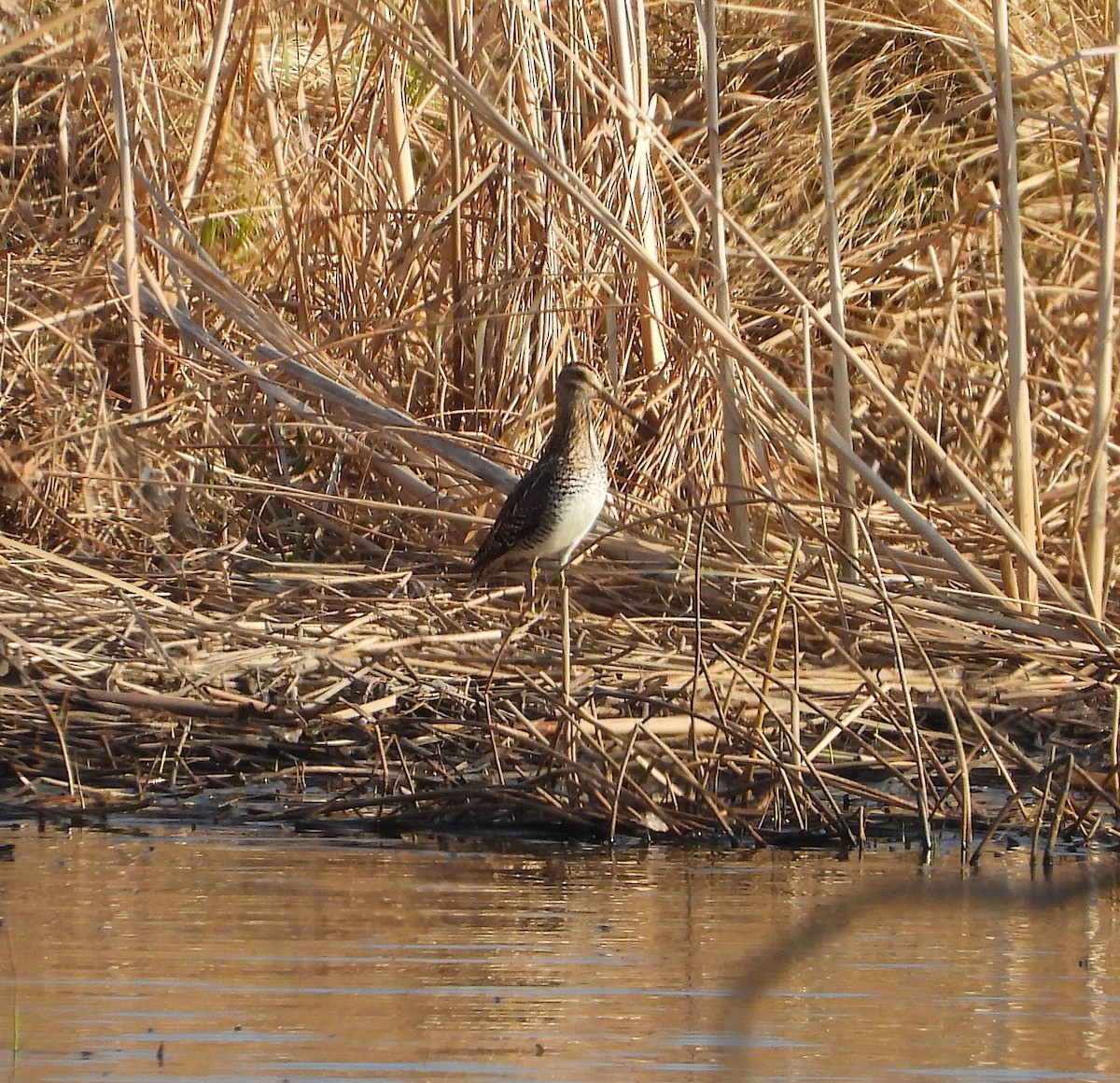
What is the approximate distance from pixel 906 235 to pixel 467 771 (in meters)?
4.29

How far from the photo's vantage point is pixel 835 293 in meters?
6.14

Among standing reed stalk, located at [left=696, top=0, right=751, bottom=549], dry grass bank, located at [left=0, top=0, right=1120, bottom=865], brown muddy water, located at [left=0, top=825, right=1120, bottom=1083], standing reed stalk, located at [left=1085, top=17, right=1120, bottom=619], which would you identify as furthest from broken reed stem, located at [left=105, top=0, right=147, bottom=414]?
standing reed stalk, located at [left=1085, top=17, right=1120, bottom=619]

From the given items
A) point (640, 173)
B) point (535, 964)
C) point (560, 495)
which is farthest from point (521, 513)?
point (535, 964)

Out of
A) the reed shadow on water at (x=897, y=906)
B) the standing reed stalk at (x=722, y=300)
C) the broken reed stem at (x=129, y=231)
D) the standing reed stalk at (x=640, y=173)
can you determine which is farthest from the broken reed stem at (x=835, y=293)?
the broken reed stem at (x=129, y=231)

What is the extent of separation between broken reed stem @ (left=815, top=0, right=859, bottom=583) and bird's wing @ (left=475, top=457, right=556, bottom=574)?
3.02 feet

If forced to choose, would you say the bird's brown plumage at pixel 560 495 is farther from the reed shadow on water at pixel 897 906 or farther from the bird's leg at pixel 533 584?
the reed shadow on water at pixel 897 906

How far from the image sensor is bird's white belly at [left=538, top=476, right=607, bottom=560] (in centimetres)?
645

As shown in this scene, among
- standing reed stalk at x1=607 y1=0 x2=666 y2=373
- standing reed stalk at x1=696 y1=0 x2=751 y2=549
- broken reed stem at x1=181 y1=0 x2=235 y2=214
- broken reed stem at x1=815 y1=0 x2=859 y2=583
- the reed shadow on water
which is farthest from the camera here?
broken reed stem at x1=181 y1=0 x2=235 y2=214

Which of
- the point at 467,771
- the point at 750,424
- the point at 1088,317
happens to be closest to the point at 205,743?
the point at 467,771

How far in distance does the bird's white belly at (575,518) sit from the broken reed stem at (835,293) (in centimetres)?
76

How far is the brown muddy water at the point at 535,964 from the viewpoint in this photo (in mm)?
3188

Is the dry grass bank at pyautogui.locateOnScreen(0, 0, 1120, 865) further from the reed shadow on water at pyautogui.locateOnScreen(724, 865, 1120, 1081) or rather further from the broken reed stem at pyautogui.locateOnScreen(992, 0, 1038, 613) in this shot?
the reed shadow on water at pyautogui.locateOnScreen(724, 865, 1120, 1081)

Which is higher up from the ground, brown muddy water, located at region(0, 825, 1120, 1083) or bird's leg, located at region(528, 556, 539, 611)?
bird's leg, located at region(528, 556, 539, 611)

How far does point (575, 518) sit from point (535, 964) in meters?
2.79
